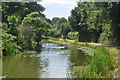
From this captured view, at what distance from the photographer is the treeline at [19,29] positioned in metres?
19.4

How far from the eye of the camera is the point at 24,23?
1099 inches

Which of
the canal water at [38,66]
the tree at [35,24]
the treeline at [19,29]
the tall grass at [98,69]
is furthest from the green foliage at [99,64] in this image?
the tree at [35,24]

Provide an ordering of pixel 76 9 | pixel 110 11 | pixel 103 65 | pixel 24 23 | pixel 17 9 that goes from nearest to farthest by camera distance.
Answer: pixel 103 65 < pixel 110 11 < pixel 24 23 < pixel 17 9 < pixel 76 9

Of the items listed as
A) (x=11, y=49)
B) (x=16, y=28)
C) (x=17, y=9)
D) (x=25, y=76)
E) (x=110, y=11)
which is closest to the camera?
(x=25, y=76)

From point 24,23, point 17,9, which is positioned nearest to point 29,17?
point 24,23

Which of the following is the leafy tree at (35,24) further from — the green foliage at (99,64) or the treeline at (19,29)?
the green foliage at (99,64)

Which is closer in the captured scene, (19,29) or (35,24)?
(19,29)

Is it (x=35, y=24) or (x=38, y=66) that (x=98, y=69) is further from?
(x=35, y=24)

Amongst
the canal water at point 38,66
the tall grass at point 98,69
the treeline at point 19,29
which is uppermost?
the treeline at point 19,29

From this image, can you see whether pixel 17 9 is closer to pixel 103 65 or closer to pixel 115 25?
pixel 115 25

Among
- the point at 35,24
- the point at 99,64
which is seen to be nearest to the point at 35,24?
the point at 35,24

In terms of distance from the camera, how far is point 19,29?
23766 mm

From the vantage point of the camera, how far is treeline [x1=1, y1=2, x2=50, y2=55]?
63.8ft

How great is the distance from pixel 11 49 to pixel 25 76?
29.7 feet
